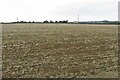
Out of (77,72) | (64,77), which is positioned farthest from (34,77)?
(77,72)

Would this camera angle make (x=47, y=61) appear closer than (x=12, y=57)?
Yes

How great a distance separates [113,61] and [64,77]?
5.98 m

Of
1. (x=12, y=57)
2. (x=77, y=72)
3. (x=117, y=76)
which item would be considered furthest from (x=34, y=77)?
(x=12, y=57)

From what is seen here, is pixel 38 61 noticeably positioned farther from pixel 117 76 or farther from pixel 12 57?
pixel 117 76

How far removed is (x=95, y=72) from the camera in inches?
600

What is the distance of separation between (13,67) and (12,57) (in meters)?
3.79

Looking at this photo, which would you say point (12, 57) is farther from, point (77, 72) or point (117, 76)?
point (117, 76)

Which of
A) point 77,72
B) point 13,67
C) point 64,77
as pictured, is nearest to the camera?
point 64,77

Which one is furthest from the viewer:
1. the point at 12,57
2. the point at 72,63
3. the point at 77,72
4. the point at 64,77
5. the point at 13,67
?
the point at 12,57

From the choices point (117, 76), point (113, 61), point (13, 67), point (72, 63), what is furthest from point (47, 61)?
point (117, 76)

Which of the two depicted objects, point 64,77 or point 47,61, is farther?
point 47,61

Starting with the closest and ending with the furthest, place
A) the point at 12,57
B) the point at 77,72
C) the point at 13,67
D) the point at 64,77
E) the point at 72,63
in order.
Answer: the point at 64,77 < the point at 77,72 < the point at 13,67 < the point at 72,63 < the point at 12,57

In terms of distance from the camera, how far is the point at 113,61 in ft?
62.3

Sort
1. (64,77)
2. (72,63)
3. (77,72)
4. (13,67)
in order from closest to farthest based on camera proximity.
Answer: (64,77) < (77,72) < (13,67) < (72,63)
